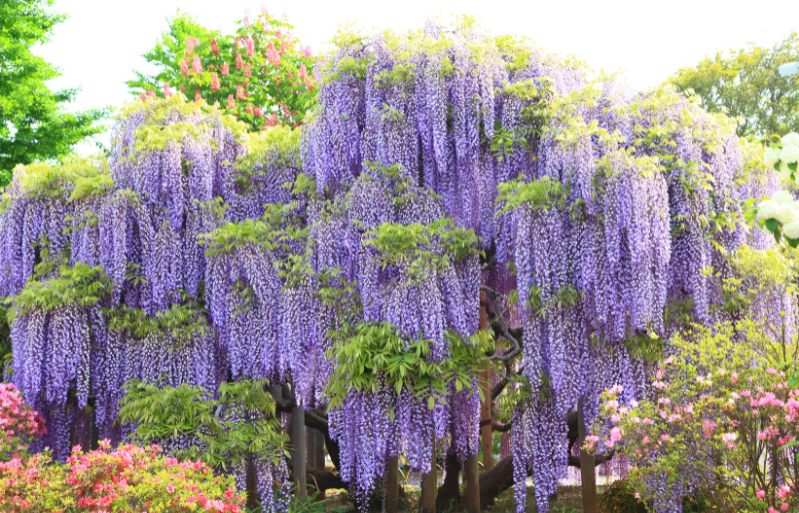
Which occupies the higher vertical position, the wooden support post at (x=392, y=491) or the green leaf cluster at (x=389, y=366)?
the green leaf cluster at (x=389, y=366)

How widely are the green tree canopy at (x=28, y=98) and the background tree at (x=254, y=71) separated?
9.13ft

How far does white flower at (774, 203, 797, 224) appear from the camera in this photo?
14.9ft

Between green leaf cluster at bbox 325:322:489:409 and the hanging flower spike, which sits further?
the hanging flower spike

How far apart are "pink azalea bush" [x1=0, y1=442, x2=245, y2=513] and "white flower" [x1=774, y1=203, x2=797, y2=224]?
4.99 metres

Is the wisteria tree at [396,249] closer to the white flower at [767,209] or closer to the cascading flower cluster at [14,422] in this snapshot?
the cascading flower cluster at [14,422]

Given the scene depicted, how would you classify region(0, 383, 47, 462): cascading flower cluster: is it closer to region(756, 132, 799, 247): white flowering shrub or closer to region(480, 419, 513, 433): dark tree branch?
region(480, 419, 513, 433): dark tree branch

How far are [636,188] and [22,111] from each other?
13.2 meters

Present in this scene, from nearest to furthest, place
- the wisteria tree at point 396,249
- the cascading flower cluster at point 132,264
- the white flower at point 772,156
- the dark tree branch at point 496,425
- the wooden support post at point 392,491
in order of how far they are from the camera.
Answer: the white flower at point 772,156 → the wisteria tree at point 396,249 → the cascading flower cluster at point 132,264 → the wooden support post at point 392,491 → the dark tree branch at point 496,425

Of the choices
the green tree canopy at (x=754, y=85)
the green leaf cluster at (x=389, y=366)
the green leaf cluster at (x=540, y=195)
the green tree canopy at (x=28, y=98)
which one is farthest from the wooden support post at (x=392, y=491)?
the green tree canopy at (x=754, y=85)

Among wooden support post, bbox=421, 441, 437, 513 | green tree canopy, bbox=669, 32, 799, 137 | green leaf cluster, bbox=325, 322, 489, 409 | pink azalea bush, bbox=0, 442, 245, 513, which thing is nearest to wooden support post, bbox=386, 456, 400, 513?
wooden support post, bbox=421, 441, 437, 513

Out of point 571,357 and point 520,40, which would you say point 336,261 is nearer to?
point 571,357

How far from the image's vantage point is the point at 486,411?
34.2 ft

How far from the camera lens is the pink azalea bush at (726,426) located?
17.5ft

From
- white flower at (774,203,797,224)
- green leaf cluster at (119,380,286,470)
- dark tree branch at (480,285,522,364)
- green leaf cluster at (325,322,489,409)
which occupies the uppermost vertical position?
white flower at (774,203,797,224)
